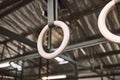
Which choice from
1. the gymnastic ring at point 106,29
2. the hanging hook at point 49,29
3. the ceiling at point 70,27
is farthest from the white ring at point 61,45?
the ceiling at point 70,27

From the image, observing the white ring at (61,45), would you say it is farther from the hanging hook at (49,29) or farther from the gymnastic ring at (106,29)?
the gymnastic ring at (106,29)

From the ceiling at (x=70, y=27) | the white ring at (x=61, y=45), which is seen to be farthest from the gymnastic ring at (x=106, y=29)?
the ceiling at (x=70, y=27)

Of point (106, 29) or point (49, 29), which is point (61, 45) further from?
point (106, 29)

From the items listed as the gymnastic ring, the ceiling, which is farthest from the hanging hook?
the ceiling

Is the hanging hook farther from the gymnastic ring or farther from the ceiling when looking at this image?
the ceiling

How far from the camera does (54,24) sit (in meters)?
1.63

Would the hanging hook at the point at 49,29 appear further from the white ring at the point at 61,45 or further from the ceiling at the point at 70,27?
the ceiling at the point at 70,27

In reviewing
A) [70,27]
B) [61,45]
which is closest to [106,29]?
[61,45]

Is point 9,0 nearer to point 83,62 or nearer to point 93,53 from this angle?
point 93,53

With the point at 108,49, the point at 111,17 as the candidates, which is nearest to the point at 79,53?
the point at 108,49

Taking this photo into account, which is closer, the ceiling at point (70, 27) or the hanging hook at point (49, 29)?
the hanging hook at point (49, 29)

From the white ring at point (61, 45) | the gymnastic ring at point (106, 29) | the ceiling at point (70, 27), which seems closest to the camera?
the gymnastic ring at point (106, 29)

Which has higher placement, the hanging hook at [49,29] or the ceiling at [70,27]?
the ceiling at [70,27]

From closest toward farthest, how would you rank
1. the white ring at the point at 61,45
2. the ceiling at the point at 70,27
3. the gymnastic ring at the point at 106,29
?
the gymnastic ring at the point at 106,29 → the white ring at the point at 61,45 → the ceiling at the point at 70,27
